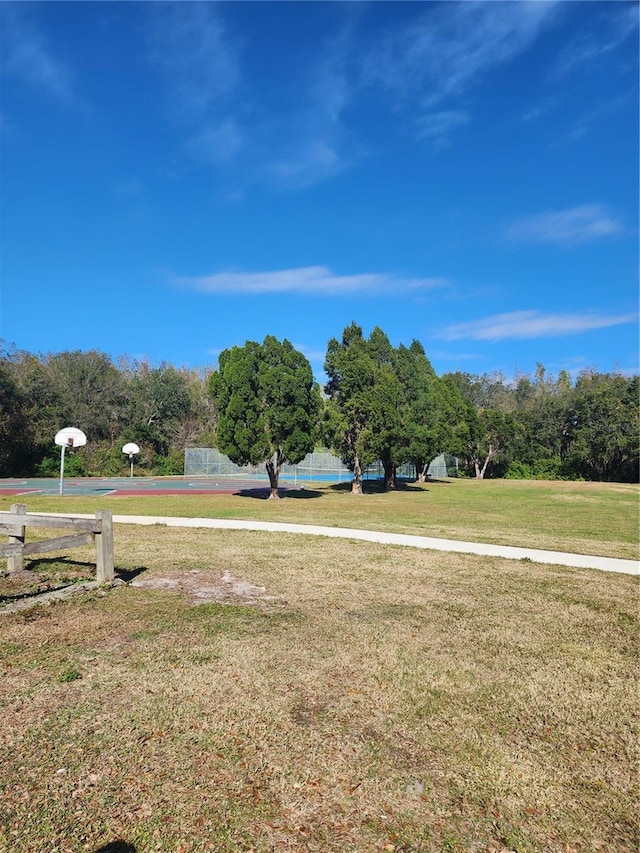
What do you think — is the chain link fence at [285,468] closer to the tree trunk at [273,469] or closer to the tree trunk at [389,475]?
the tree trunk at [389,475]

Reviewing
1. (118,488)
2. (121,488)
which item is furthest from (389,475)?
(118,488)

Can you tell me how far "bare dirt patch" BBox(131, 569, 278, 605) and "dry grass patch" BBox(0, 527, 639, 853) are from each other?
251 mm

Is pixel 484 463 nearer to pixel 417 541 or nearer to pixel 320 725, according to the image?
pixel 417 541

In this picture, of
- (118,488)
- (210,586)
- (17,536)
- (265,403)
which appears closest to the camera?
(210,586)

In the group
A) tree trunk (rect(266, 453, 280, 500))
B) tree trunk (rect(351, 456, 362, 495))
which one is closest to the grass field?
tree trunk (rect(266, 453, 280, 500))

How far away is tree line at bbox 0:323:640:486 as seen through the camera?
22.3 meters

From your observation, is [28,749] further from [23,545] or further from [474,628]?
[474,628]

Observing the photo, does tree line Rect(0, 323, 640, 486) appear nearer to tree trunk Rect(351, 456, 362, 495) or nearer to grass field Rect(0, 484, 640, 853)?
tree trunk Rect(351, 456, 362, 495)

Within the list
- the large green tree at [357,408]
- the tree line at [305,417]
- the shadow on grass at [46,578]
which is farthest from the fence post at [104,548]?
the large green tree at [357,408]

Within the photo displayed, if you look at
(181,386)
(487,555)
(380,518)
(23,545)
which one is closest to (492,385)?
(181,386)

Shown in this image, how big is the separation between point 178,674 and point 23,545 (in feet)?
10.7

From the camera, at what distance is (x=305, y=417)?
22578 mm

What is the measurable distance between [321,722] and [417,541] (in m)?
7.84

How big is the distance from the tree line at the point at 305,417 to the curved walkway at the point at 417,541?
26.8ft
